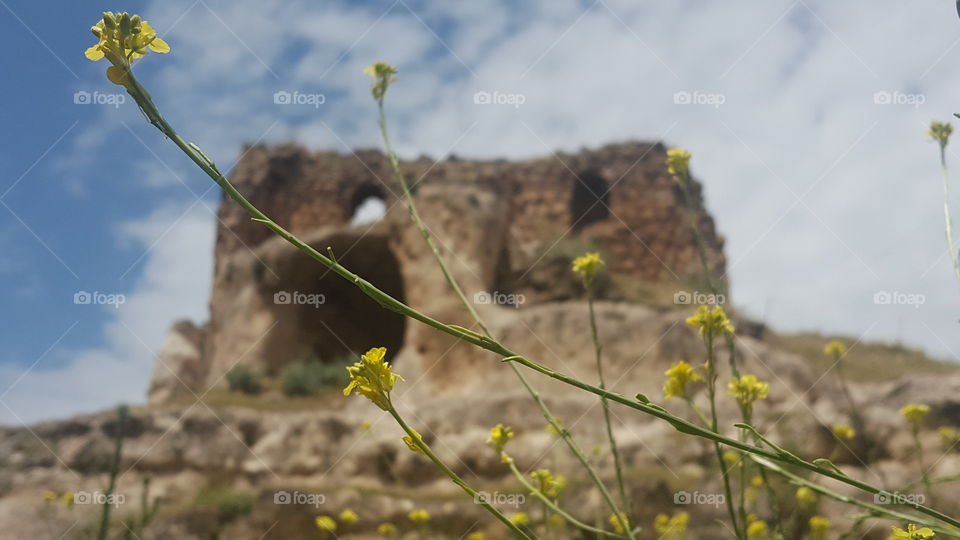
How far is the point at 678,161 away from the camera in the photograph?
8.11 ft

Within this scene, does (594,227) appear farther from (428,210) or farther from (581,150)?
(428,210)

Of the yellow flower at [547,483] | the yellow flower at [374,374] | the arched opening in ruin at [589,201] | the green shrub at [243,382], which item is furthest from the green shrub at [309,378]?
the yellow flower at [374,374]

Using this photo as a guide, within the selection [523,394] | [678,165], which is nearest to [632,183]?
[523,394]

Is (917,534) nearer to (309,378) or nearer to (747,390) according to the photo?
(747,390)

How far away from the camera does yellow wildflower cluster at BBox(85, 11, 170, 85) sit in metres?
1.02

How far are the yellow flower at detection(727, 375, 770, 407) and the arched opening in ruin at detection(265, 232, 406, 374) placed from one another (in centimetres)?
1209

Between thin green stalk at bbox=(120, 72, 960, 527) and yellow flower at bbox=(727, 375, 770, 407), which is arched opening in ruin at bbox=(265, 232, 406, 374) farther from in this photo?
thin green stalk at bbox=(120, 72, 960, 527)

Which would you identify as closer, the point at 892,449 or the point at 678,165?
the point at 678,165

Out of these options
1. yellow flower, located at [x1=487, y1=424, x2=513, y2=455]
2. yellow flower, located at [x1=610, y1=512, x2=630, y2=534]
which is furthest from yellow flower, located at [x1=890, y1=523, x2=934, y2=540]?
yellow flower, located at [x1=487, y1=424, x2=513, y2=455]

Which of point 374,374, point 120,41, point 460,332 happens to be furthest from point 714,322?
point 120,41

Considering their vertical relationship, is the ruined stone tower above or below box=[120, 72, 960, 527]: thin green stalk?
above

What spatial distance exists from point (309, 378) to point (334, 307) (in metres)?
3.77

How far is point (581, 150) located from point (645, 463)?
53.3 ft

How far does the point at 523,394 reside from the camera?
32.0 ft
